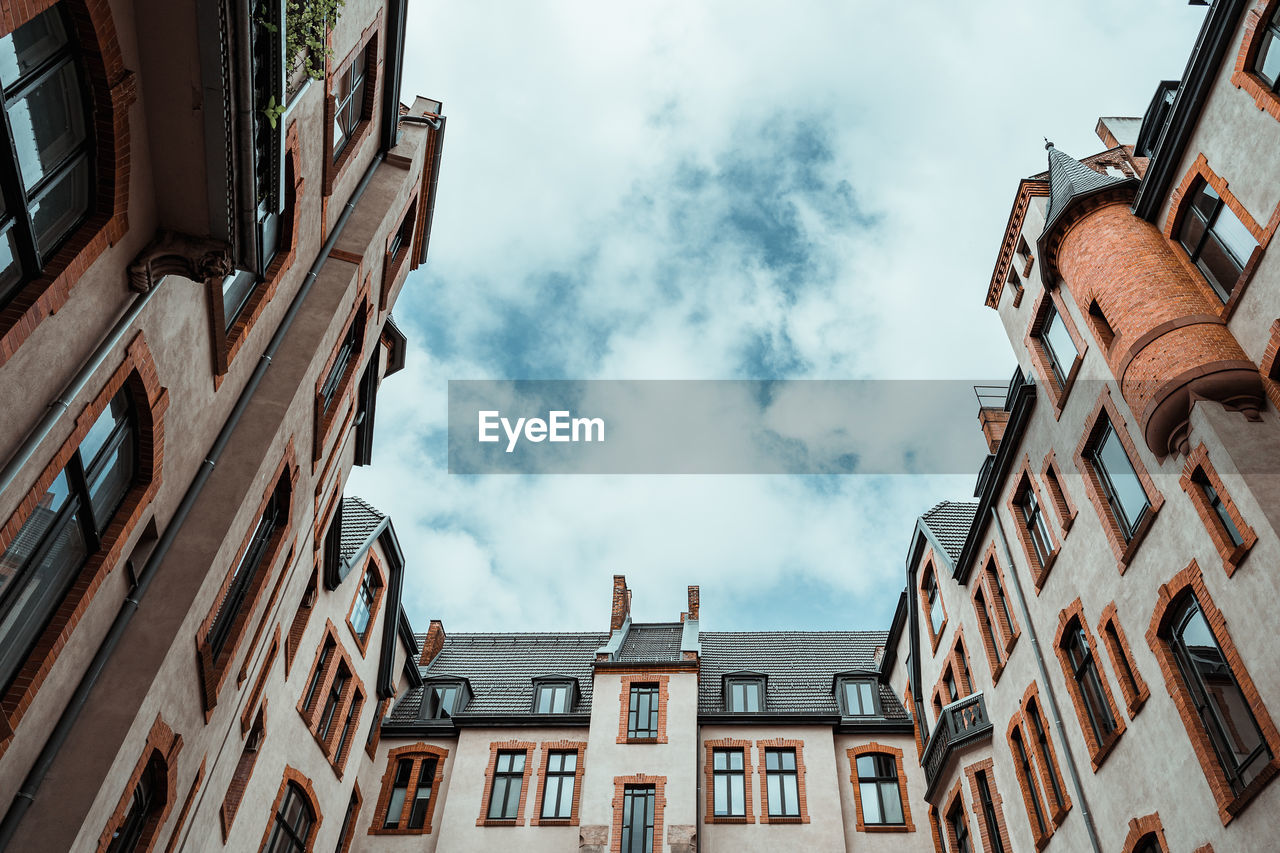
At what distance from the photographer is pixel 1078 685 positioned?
57.7 feet

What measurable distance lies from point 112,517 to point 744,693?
2332 cm

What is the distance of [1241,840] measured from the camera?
467 inches

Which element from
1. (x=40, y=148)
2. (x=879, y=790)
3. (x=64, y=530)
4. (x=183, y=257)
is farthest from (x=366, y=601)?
(x=40, y=148)

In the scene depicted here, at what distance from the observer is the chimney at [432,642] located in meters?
34.1

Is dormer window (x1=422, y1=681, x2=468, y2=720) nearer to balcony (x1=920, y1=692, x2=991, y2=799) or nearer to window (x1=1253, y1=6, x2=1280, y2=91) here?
balcony (x1=920, y1=692, x2=991, y2=799)

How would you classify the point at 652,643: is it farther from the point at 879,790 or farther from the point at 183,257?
the point at 183,257

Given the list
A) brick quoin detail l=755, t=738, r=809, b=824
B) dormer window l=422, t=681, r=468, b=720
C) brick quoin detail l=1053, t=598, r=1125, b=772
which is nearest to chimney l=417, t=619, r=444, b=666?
dormer window l=422, t=681, r=468, b=720

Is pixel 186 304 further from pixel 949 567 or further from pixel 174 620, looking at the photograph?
pixel 949 567

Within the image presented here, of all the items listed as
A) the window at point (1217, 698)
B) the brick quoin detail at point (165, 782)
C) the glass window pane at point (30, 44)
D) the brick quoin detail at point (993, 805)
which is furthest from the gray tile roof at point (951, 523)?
the glass window pane at point (30, 44)

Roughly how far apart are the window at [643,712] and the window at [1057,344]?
16153 millimetres

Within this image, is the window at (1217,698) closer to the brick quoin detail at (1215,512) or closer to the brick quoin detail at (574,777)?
the brick quoin detail at (1215,512)

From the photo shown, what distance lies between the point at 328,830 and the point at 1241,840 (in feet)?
68.0

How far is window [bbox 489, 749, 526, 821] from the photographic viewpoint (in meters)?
26.7

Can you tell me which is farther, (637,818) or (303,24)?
(637,818)
